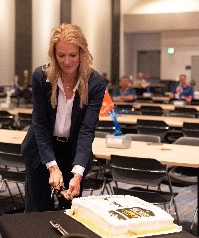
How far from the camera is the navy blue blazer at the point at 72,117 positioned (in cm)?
266

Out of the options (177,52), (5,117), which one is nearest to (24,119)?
(5,117)

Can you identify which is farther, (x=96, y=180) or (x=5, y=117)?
(x=5, y=117)

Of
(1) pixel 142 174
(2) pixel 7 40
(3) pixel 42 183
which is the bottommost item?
(1) pixel 142 174

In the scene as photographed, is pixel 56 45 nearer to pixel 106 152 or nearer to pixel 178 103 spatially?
pixel 106 152

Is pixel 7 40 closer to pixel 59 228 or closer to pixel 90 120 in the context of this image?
pixel 90 120

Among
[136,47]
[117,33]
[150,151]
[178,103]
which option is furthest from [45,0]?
[150,151]

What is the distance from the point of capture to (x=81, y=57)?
8.54 feet

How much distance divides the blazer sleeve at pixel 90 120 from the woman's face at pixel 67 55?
18 centimetres

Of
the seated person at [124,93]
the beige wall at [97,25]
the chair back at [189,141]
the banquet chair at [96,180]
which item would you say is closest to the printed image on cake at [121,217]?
the banquet chair at [96,180]

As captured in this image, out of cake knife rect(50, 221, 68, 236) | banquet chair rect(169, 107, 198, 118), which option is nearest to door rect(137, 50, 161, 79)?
banquet chair rect(169, 107, 198, 118)

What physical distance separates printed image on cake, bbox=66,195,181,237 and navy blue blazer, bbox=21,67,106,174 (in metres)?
0.76

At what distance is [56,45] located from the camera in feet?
8.36

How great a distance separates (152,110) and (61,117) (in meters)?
7.20

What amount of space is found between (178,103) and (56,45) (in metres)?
7.77
